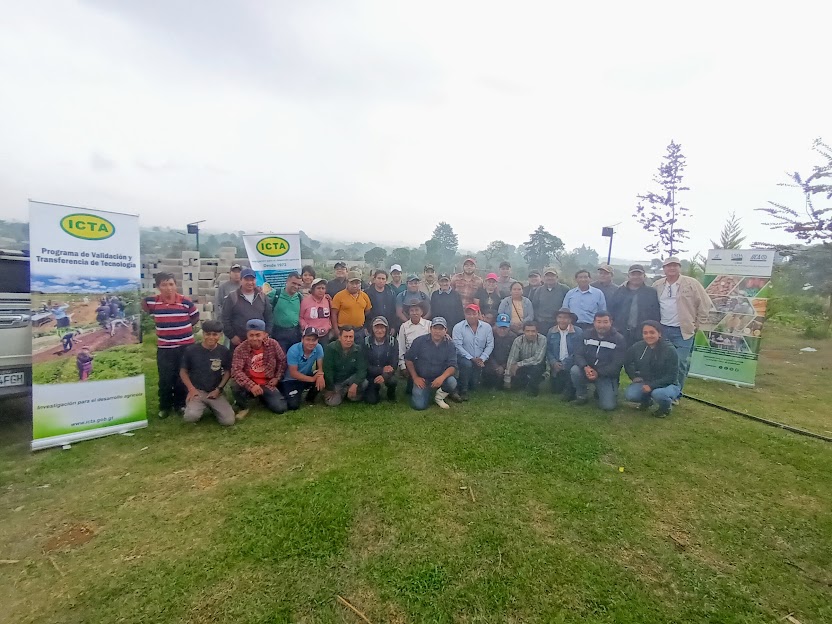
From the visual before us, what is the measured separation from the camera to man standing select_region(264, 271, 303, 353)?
5.64 m

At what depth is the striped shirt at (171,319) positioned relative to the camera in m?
4.62

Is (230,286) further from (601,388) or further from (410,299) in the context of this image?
(601,388)

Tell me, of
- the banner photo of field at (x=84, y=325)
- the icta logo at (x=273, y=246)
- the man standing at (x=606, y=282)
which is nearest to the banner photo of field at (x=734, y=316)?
the man standing at (x=606, y=282)

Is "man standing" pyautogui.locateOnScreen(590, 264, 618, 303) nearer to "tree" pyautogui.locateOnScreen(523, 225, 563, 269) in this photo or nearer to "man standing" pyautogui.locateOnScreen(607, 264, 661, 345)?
"man standing" pyautogui.locateOnScreen(607, 264, 661, 345)

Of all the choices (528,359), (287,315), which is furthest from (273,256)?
(528,359)

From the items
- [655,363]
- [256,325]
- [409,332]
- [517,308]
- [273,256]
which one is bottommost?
[655,363]

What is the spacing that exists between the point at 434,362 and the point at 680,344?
330cm

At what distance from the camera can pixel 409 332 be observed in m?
5.85

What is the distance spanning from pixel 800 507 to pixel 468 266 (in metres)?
4.85

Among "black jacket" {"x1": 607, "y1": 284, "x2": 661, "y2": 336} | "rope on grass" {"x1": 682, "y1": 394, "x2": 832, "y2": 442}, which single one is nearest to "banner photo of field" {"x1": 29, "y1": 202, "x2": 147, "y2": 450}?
"black jacket" {"x1": 607, "y1": 284, "x2": 661, "y2": 336}

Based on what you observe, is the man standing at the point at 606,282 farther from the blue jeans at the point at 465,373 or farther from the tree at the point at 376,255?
the tree at the point at 376,255

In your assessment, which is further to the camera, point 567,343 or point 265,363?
point 567,343

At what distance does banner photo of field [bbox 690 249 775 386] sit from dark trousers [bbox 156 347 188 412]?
772 centimetres

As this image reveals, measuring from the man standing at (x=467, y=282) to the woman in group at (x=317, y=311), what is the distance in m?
2.05
